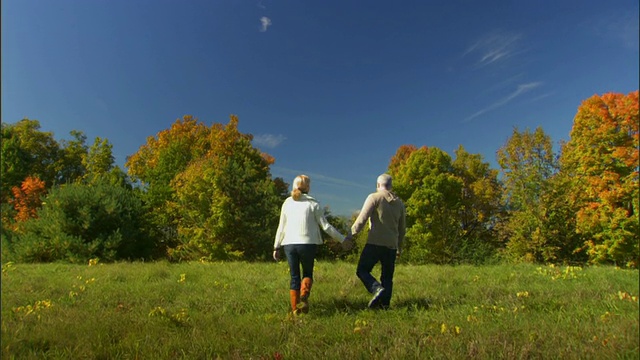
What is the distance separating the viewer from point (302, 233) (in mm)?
4199

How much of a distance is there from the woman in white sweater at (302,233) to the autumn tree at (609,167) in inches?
114

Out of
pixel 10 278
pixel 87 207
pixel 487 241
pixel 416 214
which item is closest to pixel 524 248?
pixel 487 241

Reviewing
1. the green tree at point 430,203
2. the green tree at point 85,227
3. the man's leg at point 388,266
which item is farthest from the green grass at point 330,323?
the green tree at point 430,203

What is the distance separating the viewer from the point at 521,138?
100 inches

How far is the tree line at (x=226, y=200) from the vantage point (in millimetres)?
2473

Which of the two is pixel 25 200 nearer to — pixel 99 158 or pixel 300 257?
pixel 99 158

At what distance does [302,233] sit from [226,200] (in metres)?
13.6

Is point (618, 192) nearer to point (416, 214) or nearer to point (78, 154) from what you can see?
point (78, 154)

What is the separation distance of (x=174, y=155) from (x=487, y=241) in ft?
58.8

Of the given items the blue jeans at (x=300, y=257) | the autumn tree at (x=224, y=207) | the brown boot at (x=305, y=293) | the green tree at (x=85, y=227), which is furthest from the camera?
the autumn tree at (x=224, y=207)

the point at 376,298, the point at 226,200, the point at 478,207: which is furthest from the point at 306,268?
the point at 478,207

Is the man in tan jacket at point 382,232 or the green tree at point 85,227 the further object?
the green tree at point 85,227

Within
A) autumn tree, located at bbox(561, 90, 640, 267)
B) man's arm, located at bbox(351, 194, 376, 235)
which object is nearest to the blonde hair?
man's arm, located at bbox(351, 194, 376, 235)

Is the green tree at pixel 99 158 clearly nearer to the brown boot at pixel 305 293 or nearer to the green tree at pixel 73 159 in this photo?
the green tree at pixel 73 159
